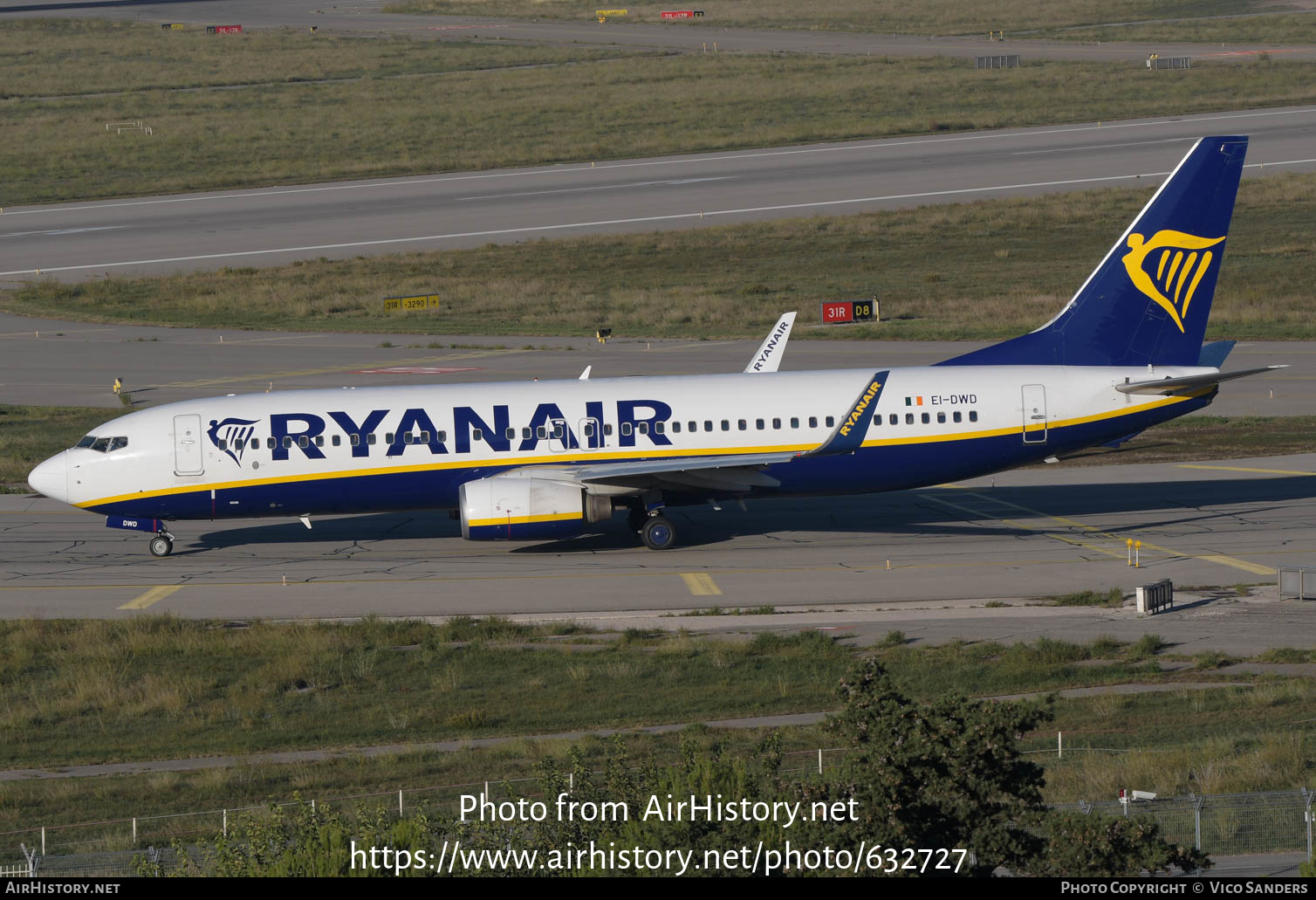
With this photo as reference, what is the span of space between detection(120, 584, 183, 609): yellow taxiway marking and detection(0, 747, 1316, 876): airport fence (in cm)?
1429

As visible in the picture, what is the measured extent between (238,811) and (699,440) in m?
19.7

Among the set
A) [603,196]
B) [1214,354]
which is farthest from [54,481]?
[603,196]

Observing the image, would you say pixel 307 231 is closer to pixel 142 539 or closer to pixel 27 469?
pixel 27 469

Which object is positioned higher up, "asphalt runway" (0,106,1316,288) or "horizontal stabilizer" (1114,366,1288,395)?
"asphalt runway" (0,106,1316,288)

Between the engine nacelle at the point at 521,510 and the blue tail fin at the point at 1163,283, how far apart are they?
11069 millimetres

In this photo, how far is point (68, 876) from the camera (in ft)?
55.7

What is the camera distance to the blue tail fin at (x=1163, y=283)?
40406 mm

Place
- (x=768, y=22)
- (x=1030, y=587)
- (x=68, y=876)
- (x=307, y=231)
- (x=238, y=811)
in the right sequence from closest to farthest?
(x=68, y=876) → (x=238, y=811) → (x=1030, y=587) → (x=307, y=231) → (x=768, y=22)

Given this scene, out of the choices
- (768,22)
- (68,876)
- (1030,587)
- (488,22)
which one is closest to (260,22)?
(488,22)

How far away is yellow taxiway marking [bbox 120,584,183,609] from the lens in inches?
1410

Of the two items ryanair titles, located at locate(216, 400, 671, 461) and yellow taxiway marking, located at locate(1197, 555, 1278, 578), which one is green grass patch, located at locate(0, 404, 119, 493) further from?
yellow taxiway marking, located at locate(1197, 555, 1278, 578)

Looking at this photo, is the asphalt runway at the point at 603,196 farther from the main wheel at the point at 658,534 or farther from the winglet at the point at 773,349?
the main wheel at the point at 658,534

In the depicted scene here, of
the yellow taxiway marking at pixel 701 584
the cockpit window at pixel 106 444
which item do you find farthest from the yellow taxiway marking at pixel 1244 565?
the cockpit window at pixel 106 444

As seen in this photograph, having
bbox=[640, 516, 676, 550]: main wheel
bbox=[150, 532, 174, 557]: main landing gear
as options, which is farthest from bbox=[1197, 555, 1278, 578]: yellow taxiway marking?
bbox=[150, 532, 174, 557]: main landing gear
